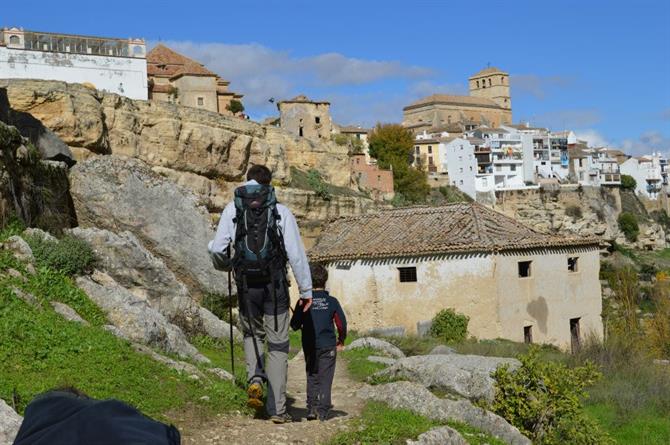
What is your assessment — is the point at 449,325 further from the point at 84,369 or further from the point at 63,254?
the point at 84,369

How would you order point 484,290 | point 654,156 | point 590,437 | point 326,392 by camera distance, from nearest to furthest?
point 326,392 → point 590,437 → point 484,290 → point 654,156

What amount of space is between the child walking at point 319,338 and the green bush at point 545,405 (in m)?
2.88

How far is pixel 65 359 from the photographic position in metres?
8.43

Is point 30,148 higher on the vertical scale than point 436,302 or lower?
higher

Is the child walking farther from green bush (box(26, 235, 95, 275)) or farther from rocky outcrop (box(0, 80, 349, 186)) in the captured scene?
rocky outcrop (box(0, 80, 349, 186))

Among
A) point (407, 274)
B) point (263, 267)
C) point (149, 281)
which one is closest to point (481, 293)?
point (407, 274)

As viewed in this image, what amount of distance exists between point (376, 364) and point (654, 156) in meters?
127

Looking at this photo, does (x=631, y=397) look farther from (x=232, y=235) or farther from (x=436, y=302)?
(x=436, y=302)

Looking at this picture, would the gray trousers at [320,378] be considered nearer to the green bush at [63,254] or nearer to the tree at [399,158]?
the green bush at [63,254]

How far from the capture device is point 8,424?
6.34 metres

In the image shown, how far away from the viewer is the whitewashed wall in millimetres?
41281

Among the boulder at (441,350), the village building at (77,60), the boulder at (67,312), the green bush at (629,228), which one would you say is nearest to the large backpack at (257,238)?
the boulder at (67,312)

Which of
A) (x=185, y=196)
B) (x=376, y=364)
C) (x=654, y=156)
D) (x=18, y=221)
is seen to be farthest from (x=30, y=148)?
(x=654, y=156)

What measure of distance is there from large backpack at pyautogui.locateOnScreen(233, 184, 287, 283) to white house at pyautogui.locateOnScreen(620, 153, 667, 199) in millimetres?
118798
